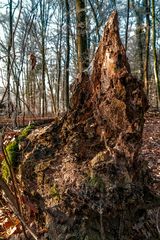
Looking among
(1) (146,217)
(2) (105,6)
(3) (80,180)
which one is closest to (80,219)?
(3) (80,180)

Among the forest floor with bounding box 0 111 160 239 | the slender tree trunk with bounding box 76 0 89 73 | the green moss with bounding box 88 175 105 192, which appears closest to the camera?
the green moss with bounding box 88 175 105 192

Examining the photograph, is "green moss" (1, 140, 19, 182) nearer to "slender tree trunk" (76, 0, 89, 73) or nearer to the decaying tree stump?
the decaying tree stump

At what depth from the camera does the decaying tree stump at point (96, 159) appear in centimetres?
234

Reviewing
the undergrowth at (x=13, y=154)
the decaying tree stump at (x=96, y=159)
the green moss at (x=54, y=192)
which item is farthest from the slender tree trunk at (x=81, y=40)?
the green moss at (x=54, y=192)

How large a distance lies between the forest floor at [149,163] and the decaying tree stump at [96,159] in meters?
0.27

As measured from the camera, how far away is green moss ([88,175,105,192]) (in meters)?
2.31

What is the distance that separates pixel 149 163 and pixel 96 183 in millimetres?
3209

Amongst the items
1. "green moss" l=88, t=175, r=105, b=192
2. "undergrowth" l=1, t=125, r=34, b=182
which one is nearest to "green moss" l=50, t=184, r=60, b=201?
"green moss" l=88, t=175, r=105, b=192

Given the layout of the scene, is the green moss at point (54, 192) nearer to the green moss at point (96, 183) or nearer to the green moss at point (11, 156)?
the green moss at point (96, 183)

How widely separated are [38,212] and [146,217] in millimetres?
871

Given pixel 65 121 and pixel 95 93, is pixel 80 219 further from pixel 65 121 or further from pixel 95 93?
pixel 95 93

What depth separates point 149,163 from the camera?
5.35 meters

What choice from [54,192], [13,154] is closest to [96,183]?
[54,192]

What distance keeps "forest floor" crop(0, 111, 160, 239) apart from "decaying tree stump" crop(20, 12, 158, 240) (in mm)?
271
